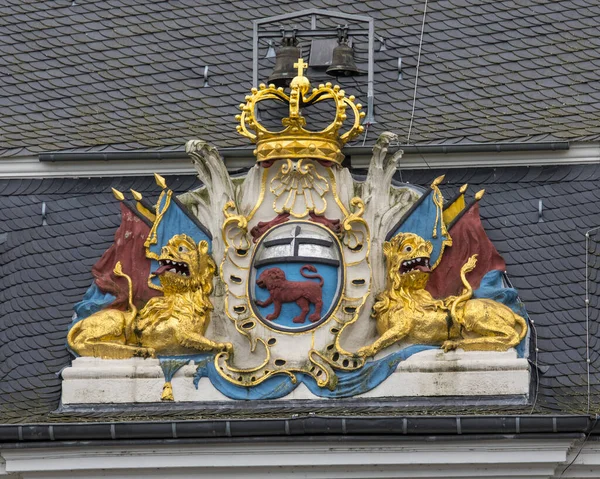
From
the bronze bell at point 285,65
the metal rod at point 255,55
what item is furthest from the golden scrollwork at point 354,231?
the metal rod at point 255,55

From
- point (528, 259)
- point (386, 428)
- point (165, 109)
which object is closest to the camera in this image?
point (386, 428)

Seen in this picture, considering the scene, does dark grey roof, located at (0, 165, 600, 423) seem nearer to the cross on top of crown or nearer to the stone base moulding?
the stone base moulding

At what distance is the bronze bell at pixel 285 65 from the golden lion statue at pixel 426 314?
2.75m

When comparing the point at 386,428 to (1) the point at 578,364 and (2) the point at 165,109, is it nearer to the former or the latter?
(1) the point at 578,364

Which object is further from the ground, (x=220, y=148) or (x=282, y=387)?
(x=220, y=148)

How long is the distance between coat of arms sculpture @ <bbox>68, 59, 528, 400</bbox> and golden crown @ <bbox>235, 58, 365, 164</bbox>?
0.04 ft

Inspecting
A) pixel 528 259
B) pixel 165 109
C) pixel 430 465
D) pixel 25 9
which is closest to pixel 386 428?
pixel 430 465

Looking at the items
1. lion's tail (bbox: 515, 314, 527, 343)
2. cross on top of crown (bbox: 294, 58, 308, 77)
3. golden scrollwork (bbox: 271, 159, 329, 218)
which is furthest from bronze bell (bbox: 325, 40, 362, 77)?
lion's tail (bbox: 515, 314, 527, 343)

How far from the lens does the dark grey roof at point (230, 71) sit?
3328cm

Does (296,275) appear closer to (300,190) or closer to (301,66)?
(300,190)

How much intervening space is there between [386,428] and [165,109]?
547 cm

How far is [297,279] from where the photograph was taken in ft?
102

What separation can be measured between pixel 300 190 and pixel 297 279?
3.21 feet

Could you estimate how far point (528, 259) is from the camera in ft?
104
